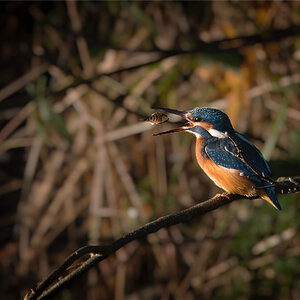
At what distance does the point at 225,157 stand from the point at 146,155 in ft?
5.36

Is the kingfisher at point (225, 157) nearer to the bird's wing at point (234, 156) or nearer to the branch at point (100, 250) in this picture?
the bird's wing at point (234, 156)

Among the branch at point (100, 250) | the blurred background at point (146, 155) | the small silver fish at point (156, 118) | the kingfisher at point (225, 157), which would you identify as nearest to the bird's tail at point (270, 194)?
the kingfisher at point (225, 157)

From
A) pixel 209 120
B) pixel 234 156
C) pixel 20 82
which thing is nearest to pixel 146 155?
pixel 20 82

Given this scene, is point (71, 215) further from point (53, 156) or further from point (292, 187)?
point (292, 187)

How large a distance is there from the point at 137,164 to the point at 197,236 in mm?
571

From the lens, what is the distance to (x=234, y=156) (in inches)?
66.0

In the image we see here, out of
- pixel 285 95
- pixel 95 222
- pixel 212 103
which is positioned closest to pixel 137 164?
pixel 95 222

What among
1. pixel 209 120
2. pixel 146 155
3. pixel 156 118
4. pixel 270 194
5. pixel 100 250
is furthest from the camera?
pixel 146 155

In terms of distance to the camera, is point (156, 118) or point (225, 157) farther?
point (225, 157)

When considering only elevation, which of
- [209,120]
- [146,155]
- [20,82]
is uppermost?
[20,82]

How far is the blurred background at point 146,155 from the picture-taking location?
2979 mm

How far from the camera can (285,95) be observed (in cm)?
303

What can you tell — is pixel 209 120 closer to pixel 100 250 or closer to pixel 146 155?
pixel 100 250

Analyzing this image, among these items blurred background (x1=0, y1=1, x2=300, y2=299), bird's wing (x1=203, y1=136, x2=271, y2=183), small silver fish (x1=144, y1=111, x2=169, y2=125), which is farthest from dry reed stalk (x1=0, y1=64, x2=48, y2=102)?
small silver fish (x1=144, y1=111, x2=169, y2=125)
